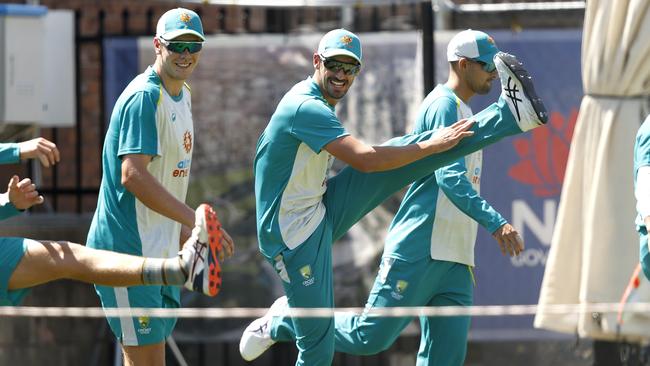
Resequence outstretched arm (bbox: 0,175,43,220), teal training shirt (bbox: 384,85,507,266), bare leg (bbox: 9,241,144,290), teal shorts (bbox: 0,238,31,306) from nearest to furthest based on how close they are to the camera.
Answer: bare leg (bbox: 9,241,144,290)
teal shorts (bbox: 0,238,31,306)
outstretched arm (bbox: 0,175,43,220)
teal training shirt (bbox: 384,85,507,266)

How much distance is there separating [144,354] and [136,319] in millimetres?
189

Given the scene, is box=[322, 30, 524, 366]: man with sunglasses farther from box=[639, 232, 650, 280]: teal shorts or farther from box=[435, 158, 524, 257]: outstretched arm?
box=[639, 232, 650, 280]: teal shorts

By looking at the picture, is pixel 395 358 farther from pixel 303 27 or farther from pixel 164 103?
pixel 164 103

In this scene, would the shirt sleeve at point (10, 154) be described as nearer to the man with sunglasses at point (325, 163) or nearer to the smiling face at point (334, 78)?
the man with sunglasses at point (325, 163)

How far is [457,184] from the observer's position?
321 inches

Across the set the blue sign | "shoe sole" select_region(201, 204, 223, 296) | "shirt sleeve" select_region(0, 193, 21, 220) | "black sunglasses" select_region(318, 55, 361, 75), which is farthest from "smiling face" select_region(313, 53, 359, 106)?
the blue sign

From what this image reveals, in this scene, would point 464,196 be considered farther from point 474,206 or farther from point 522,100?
point 522,100

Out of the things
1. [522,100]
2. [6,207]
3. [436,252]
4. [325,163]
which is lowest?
A: [436,252]

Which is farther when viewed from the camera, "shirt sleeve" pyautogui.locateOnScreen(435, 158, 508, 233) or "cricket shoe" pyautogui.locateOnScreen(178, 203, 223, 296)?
"shirt sleeve" pyautogui.locateOnScreen(435, 158, 508, 233)

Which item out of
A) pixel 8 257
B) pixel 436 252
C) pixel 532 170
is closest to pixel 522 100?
pixel 436 252

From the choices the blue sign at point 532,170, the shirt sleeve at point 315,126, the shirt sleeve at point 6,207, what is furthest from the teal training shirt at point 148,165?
the blue sign at point 532,170

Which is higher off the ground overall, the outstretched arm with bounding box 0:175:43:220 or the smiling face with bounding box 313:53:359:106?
the smiling face with bounding box 313:53:359:106

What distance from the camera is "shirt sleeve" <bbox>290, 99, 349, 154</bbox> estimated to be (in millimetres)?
7539

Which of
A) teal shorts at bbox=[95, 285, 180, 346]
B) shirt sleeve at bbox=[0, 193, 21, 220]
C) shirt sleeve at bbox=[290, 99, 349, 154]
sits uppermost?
shirt sleeve at bbox=[290, 99, 349, 154]
